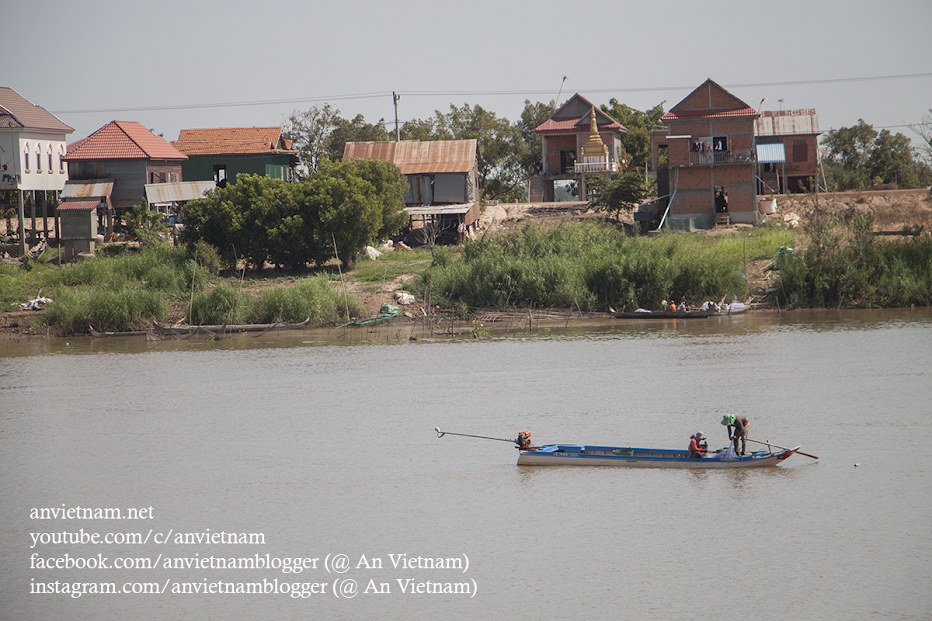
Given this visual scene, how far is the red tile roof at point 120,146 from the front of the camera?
4625cm

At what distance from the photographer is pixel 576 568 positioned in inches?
504

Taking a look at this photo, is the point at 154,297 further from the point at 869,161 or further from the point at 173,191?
the point at 869,161

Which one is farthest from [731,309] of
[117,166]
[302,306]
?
[117,166]

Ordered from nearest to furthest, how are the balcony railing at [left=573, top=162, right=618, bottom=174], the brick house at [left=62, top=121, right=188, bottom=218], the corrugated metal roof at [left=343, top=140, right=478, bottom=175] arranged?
the brick house at [left=62, top=121, right=188, bottom=218] < the corrugated metal roof at [left=343, top=140, right=478, bottom=175] < the balcony railing at [left=573, top=162, right=618, bottom=174]

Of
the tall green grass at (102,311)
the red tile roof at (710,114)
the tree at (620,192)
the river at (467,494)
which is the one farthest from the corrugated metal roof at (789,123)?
the tall green grass at (102,311)

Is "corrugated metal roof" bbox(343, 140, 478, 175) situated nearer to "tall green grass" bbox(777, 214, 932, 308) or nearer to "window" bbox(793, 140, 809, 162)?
"window" bbox(793, 140, 809, 162)

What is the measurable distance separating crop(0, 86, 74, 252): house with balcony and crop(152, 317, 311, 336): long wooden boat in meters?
12.4

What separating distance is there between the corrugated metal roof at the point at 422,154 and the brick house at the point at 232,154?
496 cm

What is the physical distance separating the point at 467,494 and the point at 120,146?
127 ft

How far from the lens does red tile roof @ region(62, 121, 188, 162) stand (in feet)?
152

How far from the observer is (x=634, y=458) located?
16188 millimetres

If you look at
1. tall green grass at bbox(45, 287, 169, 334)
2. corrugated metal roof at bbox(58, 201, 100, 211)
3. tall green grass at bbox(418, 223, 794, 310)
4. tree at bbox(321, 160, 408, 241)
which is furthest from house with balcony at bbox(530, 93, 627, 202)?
tall green grass at bbox(45, 287, 169, 334)

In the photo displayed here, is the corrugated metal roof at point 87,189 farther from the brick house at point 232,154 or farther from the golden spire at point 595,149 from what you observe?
the golden spire at point 595,149

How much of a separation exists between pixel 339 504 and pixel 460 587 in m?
3.77
